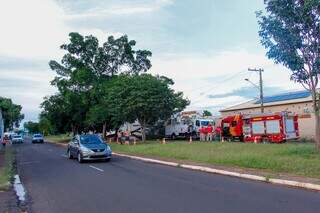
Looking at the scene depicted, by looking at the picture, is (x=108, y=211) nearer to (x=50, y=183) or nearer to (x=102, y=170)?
(x=50, y=183)

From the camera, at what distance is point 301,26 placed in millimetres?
22312

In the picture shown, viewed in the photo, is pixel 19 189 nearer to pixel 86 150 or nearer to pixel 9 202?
pixel 9 202

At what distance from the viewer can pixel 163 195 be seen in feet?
43.9

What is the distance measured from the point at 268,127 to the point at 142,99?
37.5 ft

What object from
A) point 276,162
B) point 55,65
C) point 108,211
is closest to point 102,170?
point 276,162

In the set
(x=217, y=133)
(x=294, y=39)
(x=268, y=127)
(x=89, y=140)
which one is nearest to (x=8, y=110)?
(x=217, y=133)

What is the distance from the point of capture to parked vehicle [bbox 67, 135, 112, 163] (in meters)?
27.8

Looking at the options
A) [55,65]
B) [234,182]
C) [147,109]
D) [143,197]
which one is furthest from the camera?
[55,65]

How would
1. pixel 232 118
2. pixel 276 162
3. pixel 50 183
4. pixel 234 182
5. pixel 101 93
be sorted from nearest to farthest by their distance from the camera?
pixel 234 182 → pixel 50 183 → pixel 276 162 → pixel 232 118 → pixel 101 93

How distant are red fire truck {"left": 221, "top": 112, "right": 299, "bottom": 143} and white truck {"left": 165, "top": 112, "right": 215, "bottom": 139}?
11.4m

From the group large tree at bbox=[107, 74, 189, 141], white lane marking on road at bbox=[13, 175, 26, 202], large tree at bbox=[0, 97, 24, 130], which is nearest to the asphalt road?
white lane marking on road at bbox=[13, 175, 26, 202]

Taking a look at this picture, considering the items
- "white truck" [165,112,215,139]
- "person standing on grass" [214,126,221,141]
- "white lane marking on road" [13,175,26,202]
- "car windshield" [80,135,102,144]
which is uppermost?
"white truck" [165,112,215,139]

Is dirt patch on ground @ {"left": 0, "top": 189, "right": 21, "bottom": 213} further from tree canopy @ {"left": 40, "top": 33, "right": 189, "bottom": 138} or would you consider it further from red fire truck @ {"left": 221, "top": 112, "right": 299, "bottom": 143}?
tree canopy @ {"left": 40, "top": 33, "right": 189, "bottom": 138}

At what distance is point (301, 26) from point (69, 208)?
1462cm
